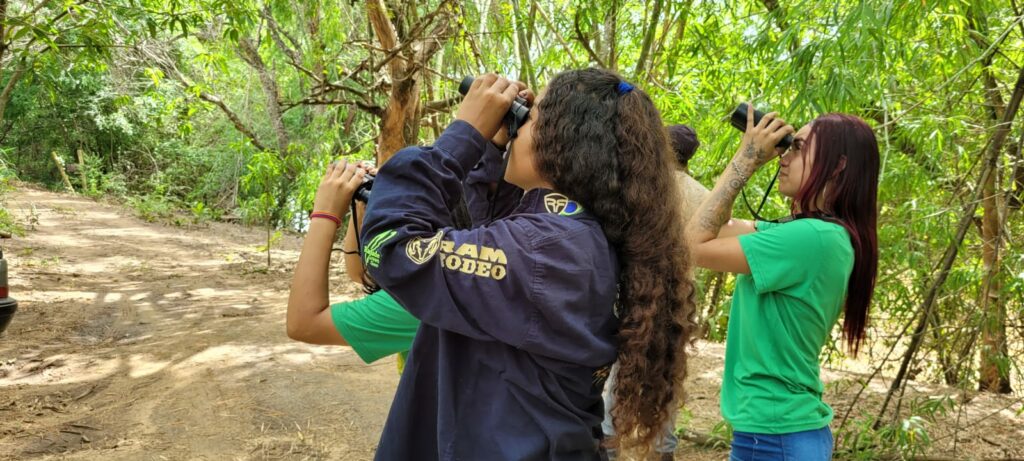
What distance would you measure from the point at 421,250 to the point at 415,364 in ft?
0.88

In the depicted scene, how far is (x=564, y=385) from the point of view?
1189 millimetres

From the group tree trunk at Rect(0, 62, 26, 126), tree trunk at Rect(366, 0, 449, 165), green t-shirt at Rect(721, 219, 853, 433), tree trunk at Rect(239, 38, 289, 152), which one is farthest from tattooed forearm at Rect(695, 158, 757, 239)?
tree trunk at Rect(239, 38, 289, 152)

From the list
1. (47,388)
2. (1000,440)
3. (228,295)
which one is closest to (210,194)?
(228,295)

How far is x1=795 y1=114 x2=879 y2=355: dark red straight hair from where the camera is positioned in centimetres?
187

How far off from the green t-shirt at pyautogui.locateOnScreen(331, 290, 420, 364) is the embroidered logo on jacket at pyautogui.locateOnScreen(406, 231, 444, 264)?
0.45 meters

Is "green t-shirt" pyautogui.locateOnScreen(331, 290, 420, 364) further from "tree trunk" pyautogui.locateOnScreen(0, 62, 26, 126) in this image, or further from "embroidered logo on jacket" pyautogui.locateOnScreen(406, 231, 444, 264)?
"tree trunk" pyautogui.locateOnScreen(0, 62, 26, 126)

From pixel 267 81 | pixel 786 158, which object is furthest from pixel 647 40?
pixel 267 81

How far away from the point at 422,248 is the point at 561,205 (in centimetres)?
24

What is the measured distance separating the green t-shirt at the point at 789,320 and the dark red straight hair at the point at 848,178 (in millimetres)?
76

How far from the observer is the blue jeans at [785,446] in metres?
1.82

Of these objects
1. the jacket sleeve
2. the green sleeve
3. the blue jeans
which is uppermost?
the green sleeve

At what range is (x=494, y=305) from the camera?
1081 mm

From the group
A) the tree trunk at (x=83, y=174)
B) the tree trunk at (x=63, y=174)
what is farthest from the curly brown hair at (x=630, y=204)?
the tree trunk at (x=63, y=174)

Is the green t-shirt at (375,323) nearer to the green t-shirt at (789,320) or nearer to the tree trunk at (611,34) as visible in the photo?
the green t-shirt at (789,320)
